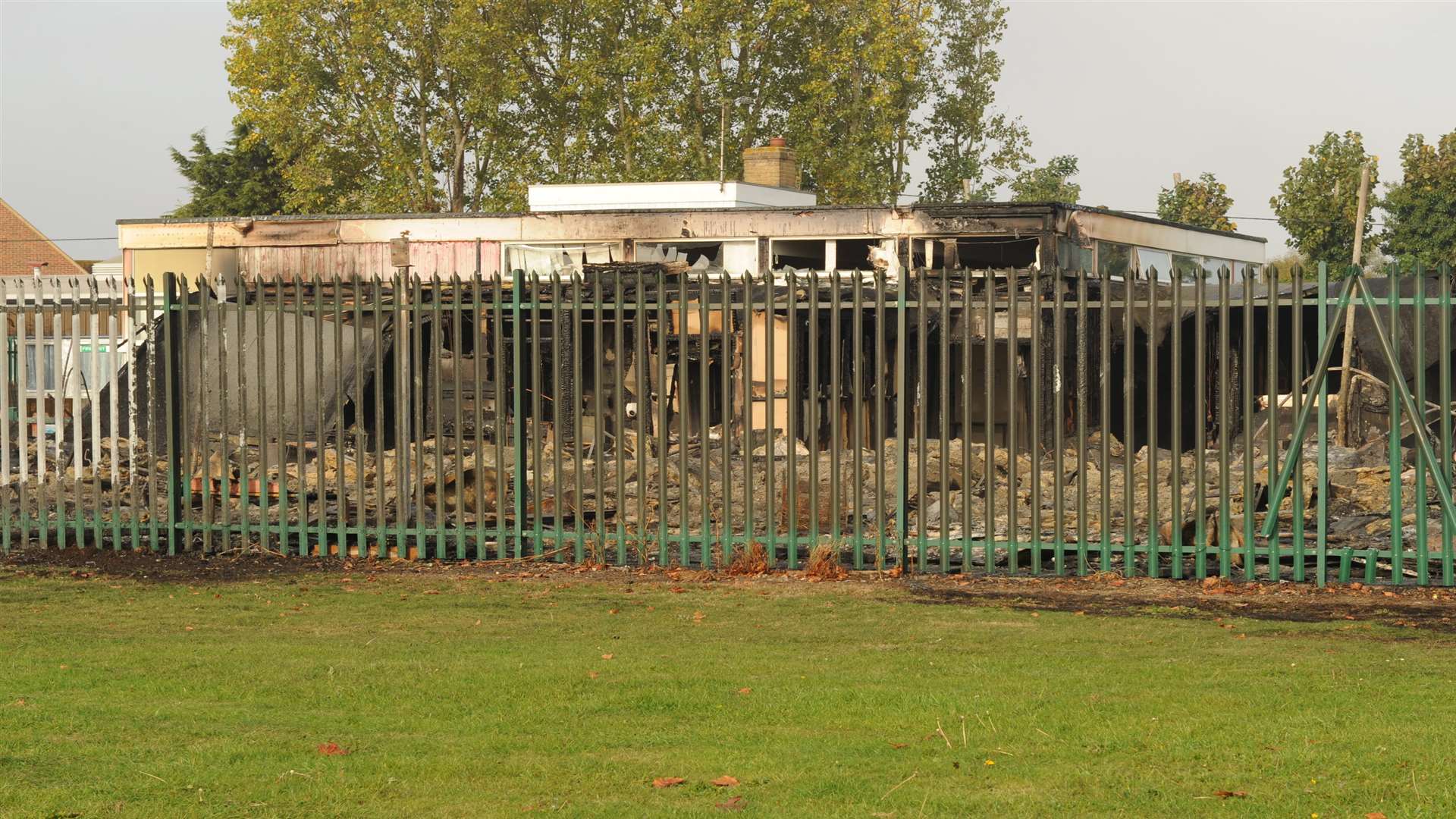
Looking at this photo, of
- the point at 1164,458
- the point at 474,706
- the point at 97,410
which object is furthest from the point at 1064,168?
the point at 474,706

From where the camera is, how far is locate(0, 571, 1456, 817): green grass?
4770 mm

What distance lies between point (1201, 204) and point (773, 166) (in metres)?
26.7

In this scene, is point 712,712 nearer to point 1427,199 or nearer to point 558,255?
point 558,255

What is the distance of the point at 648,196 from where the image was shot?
105 feet

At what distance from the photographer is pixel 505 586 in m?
9.91

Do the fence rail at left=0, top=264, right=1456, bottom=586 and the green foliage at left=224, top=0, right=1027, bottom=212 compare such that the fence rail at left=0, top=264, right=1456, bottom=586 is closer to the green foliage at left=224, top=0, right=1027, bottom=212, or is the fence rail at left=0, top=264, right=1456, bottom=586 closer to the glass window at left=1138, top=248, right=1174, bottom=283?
the glass window at left=1138, top=248, right=1174, bottom=283

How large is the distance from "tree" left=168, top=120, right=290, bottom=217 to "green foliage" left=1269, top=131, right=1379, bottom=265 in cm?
3237

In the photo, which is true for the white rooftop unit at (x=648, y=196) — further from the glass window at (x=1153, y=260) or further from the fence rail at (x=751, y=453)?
the fence rail at (x=751, y=453)

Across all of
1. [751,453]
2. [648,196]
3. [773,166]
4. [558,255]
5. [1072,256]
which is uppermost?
[773,166]

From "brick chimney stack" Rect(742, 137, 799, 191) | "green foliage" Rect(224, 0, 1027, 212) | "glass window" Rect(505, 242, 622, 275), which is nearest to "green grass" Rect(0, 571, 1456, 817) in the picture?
"glass window" Rect(505, 242, 622, 275)

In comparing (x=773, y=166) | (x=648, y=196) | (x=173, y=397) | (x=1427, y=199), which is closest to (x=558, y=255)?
(x=648, y=196)

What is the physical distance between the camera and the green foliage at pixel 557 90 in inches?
1855

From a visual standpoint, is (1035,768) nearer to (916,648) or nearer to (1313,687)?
(1313,687)

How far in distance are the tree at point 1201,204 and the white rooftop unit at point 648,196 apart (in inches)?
1101
